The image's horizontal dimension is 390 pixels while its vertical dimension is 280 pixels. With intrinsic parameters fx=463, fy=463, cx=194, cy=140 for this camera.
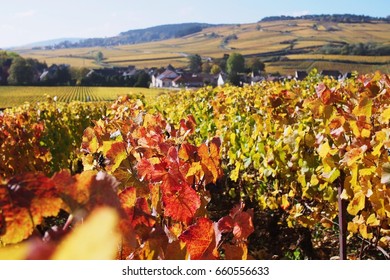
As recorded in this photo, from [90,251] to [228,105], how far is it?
5528 mm

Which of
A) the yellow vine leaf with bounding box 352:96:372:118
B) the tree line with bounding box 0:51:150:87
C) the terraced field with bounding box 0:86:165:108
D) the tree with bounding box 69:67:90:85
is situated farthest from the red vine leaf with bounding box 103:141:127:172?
the tree with bounding box 69:67:90:85

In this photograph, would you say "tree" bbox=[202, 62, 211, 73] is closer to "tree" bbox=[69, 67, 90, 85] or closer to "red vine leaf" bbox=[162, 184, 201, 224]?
"tree" bbox=[69, 67, 90, 85]

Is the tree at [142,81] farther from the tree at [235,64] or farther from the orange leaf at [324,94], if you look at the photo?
the orange leaf at [324,94]

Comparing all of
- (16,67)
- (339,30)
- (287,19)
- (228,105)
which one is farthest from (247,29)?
(228,105)

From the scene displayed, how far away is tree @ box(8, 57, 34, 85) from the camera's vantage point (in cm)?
Answer: 5300

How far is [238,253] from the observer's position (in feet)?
3.68

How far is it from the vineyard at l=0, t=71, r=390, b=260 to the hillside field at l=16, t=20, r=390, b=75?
44.4 metres

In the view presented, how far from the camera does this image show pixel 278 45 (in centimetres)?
8850

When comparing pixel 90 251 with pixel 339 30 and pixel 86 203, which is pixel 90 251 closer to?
pixel 86 203

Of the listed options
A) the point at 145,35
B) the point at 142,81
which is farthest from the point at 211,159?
the point at 145,35

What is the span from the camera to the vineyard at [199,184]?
2.04ft

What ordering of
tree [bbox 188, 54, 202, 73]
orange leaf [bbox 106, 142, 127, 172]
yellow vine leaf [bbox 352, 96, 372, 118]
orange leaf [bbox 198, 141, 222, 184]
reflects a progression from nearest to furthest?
orange leaf [bbox 198, 141, 222, 184] → orange leaf [bbox 106, 142, 127, 172] → yellow vine leaf [bbox 352, 96, 372, 118] → tree [bbox 188, 54, 202, 73]

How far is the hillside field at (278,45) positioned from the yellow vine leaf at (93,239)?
48.1 metres

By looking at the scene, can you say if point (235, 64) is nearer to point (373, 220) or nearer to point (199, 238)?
point (373, 220)
